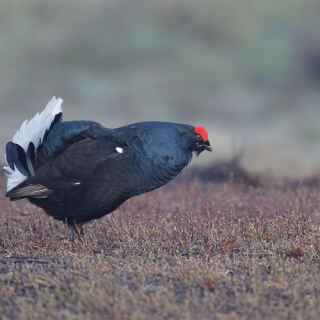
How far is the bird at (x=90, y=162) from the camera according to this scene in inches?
358

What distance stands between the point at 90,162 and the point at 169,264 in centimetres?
153

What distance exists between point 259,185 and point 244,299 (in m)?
7.62

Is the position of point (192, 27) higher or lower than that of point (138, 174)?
higher

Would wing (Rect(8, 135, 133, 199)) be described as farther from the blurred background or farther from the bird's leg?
the blurred background

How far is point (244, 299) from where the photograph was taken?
271 inches

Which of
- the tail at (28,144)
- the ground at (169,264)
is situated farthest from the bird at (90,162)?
the ground at (169,264)

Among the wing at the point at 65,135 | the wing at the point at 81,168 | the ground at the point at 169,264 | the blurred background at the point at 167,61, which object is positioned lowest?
the ground at the point at 169,264

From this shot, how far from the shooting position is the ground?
678 cm

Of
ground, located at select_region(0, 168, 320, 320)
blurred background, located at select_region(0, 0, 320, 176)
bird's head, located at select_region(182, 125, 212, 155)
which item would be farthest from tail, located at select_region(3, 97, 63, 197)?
blurred background, located at select_region(0, 0, 320, 176)

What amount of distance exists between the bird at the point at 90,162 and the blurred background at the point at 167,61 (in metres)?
14.8

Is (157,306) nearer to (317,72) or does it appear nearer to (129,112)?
(129,112)

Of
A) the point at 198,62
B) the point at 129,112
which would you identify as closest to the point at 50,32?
the point at 198,62

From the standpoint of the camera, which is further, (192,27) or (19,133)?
(192,27)

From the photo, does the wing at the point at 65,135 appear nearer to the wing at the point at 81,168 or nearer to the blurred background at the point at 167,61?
the wing at the point at 81,168
